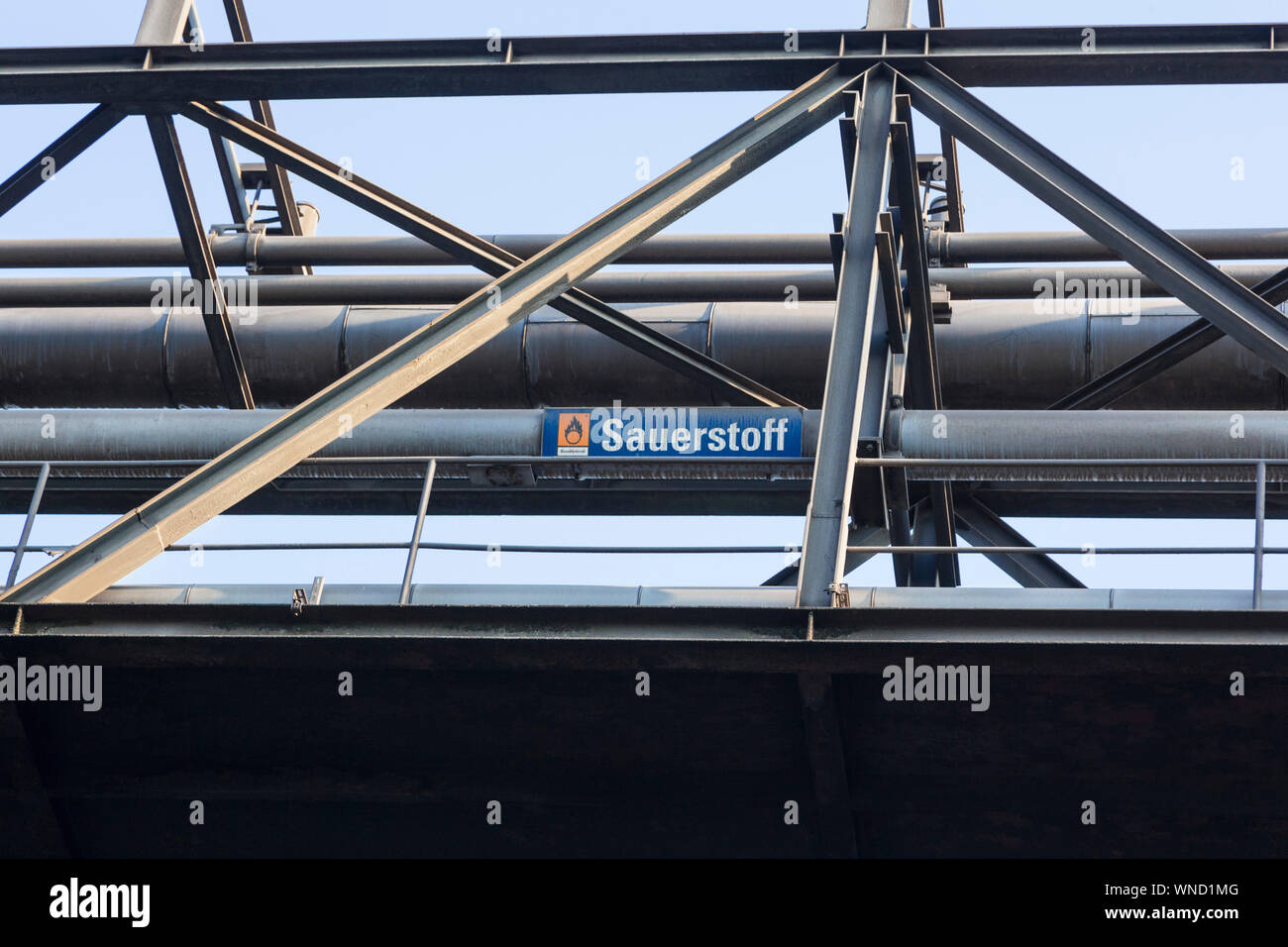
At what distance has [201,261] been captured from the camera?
33.1 feet

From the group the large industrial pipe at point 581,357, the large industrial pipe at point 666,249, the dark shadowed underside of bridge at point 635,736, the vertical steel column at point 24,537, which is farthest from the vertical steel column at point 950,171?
the vertical steel column at point 24,537

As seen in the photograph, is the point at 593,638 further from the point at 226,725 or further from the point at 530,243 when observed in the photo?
the point at 530,243

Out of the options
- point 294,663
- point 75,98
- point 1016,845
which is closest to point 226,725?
point 294,663

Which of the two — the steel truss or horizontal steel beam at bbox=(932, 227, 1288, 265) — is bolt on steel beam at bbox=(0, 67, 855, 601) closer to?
the steel truss

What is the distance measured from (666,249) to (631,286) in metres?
0.51

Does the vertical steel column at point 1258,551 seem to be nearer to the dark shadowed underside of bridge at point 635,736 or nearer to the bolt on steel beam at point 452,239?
the dark shadowed underside of bridge at point 635,736

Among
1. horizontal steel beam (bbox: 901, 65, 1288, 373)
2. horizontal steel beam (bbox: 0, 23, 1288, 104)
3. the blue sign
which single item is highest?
horizontal steel beam (bbox: 0, 23, 1288, 104)

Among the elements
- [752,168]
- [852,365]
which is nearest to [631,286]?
[752,168]

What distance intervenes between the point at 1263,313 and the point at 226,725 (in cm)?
532

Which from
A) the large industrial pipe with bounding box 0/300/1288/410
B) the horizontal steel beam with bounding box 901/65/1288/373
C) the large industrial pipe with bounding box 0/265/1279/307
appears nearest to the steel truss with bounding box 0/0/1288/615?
the horizontal steel beam with bounding box 901/65/1288/373

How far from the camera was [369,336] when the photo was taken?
35.6 ft

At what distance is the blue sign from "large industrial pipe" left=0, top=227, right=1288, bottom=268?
1968 mm

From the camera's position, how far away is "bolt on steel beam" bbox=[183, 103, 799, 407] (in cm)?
897

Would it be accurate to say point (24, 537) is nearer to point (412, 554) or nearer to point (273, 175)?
point (412, 554)
